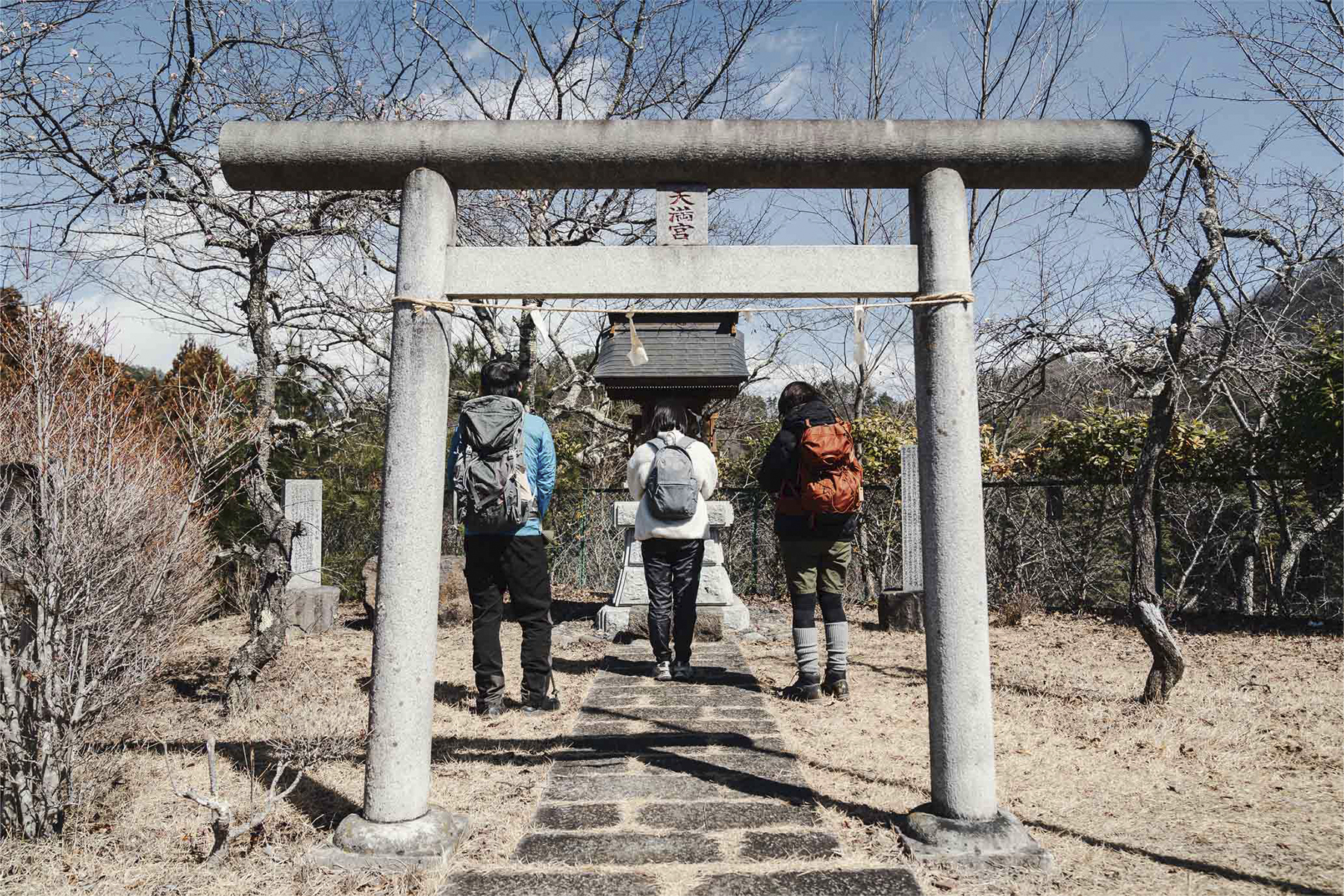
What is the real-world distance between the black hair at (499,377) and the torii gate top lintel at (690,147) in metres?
1.41

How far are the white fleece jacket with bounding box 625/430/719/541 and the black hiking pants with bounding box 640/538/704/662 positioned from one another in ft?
0.20

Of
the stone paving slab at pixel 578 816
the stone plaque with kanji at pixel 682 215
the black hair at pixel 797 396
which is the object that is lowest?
the stone paving slab at pixel 578 816

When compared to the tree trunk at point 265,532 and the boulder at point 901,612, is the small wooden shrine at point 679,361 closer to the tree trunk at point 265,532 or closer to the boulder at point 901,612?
A: the boulder at point 901,612

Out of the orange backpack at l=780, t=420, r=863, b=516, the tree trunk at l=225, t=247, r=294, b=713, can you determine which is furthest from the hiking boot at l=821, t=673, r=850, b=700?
the tree trunk at l=225, t=247, r=294, b=713

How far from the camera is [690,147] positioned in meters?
3.02

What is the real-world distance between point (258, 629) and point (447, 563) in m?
3.41

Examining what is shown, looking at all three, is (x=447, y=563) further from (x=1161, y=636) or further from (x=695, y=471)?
(x=1161, y=636)

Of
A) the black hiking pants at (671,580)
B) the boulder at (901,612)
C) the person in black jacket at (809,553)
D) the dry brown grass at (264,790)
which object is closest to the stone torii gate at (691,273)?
the dry brown grass at (264,790)

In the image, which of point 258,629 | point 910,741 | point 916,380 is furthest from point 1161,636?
point 258,629

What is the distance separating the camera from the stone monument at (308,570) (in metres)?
7.83

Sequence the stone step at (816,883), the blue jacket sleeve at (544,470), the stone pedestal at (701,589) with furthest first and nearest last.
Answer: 1. the stone pedestal at (701,589)
2. the blue jacket sleeve at (544,470)
3. the stone step at (816,883)

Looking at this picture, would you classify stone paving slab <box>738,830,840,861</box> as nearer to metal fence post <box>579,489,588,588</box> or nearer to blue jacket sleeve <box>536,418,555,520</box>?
blue jacket sleeve <box>536,418,555,520</box>

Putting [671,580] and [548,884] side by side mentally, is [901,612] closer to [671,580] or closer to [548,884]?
[671,580]

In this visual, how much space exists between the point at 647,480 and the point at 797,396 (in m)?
1.07
